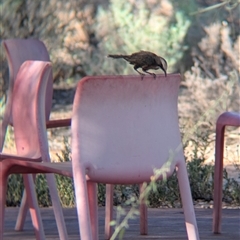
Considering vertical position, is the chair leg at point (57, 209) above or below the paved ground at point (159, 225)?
above

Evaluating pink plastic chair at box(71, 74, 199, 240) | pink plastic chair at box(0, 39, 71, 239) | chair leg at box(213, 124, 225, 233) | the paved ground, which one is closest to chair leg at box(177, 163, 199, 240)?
pink plastic chair at box(71, 74, 199, 240)

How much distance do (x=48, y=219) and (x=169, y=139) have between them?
1960 mm

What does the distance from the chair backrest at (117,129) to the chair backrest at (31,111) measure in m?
0.43

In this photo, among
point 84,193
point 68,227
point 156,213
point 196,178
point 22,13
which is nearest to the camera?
point 84,193

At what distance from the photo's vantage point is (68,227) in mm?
4746

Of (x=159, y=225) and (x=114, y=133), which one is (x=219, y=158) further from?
(x=114, y=133)

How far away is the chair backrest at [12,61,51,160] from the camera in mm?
3443

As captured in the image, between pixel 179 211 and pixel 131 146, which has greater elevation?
pixel 131 146

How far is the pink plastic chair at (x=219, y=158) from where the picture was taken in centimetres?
414

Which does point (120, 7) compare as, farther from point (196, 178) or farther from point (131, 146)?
point (131, 146)

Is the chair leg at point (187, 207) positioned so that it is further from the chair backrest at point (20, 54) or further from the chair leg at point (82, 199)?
the chair backrest at point (20, 54)

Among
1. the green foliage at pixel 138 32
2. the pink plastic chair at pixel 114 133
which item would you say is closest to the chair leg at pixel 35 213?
the pink plastic chair at pixel 114 133

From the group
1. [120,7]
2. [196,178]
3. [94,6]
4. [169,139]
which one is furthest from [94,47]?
[169,139]

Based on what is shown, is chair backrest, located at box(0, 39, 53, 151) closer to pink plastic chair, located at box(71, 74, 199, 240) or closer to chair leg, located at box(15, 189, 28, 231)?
chair leg, located at box(15, 189, 28, 231)
